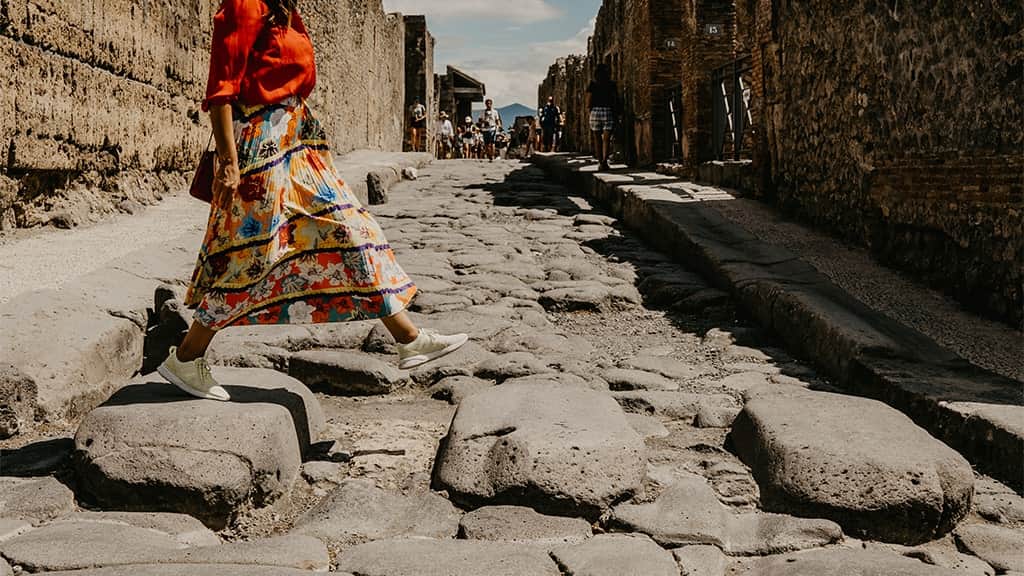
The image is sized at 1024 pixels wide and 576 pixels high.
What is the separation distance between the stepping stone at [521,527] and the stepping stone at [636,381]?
1.48 m

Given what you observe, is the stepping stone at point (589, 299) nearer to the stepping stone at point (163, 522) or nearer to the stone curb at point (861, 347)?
the stone curb at point (861, 347)

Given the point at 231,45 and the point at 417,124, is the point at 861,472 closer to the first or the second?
the point at 231,45

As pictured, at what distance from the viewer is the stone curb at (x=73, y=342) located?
3.19m

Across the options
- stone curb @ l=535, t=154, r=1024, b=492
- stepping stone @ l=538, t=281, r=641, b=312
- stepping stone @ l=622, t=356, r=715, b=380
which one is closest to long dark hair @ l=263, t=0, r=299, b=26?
stepping stone @ l=622, t=356, r=715, b=380

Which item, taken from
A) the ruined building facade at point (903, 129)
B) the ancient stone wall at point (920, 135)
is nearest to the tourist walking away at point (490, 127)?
the ruined building facade at point (903, 129)

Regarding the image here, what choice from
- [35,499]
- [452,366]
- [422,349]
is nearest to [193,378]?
[35,499]

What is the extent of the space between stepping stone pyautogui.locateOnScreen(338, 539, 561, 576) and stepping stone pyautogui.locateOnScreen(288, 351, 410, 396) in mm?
1561

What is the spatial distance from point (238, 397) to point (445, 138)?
2950cm

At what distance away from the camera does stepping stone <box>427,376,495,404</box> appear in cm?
389

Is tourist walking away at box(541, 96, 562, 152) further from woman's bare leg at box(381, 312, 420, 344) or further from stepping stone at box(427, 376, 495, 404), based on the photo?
woman's bare leg at box(381, 312, 420, 344)

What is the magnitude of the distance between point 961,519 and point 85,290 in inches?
132

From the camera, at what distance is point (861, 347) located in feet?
13.0

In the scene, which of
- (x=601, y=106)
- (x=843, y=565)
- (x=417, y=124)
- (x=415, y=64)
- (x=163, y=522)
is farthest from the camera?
(x=415, y=64)

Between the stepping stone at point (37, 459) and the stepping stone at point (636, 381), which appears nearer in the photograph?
the stepping stone at point (37, 459)
